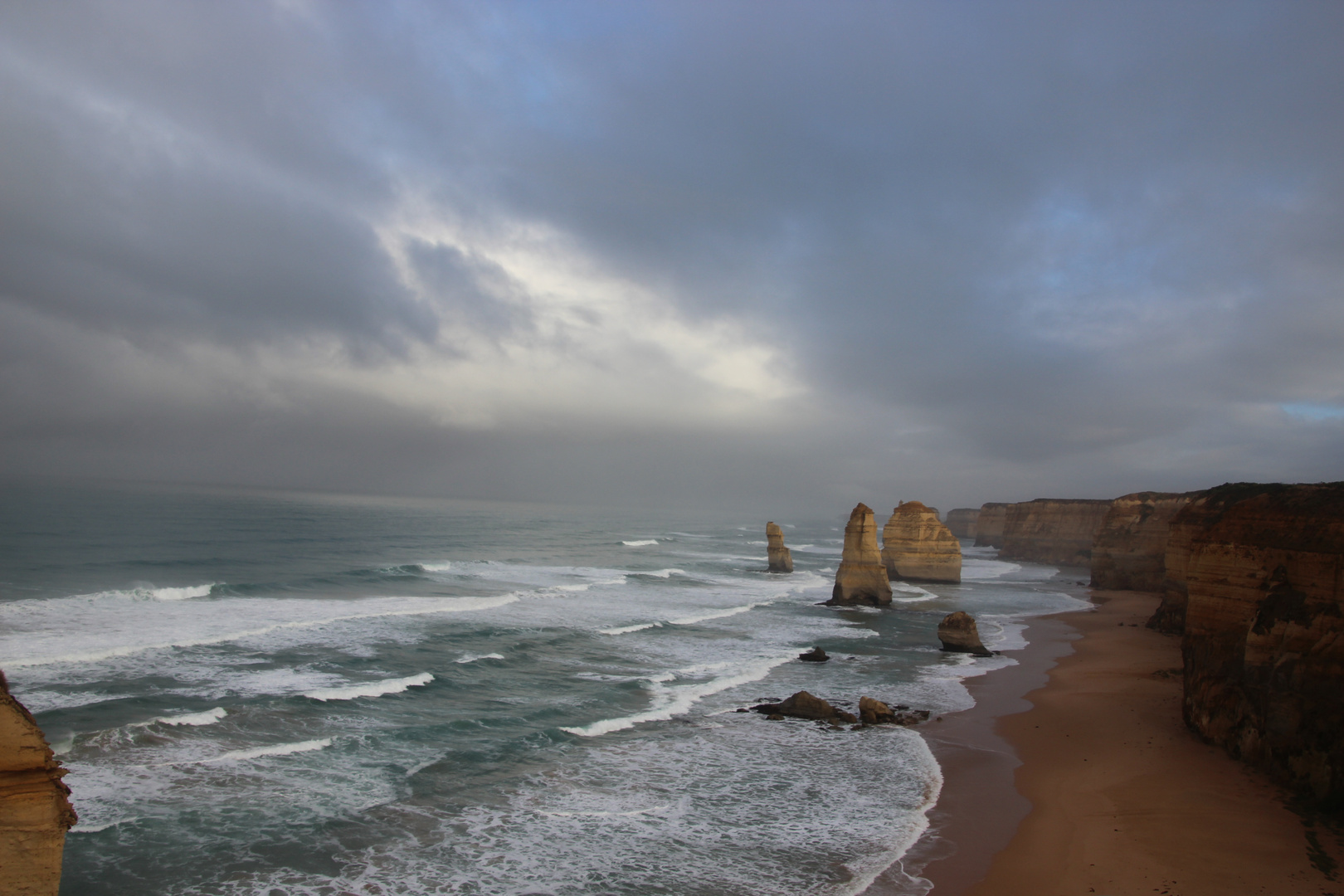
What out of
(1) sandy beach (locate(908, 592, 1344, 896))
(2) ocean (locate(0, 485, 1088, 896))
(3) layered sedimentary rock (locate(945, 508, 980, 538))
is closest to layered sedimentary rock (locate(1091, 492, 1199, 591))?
(2) ocean (locate(0, 485, 1088, 896))

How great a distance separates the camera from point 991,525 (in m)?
107

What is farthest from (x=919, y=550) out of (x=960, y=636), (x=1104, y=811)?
(x=1104, y=811)

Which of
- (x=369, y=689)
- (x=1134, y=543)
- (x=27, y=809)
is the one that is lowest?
(x=369, y=689)

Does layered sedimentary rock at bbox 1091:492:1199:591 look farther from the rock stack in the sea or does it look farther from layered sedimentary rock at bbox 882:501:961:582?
the rock stack in the sea

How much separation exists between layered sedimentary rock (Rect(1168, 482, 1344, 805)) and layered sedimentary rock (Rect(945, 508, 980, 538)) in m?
123

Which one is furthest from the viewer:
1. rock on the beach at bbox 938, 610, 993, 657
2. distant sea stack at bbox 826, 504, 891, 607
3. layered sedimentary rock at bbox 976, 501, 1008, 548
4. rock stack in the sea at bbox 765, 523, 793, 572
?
layered sedimentary rock at bbox 976, 501, 1008, 548

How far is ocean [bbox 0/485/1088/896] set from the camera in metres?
10.8

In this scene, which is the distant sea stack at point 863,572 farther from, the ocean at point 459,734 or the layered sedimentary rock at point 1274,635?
the layered sedimentary rock at point 1274,635

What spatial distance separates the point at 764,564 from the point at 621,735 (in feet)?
168

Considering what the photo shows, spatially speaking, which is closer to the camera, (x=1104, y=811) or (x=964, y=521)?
(x=1104, y=811)

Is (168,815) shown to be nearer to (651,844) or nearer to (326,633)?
(651,844)

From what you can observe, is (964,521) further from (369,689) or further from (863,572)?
(369,689)

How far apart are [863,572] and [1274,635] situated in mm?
26824

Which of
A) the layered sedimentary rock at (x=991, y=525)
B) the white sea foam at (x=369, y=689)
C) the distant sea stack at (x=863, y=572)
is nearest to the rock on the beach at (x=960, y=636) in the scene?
the distant sea stack at (x=863, y=572)
